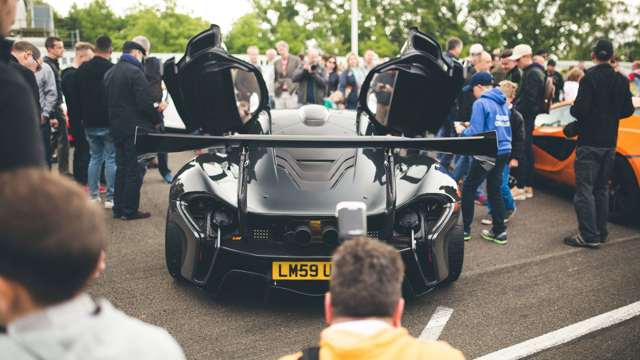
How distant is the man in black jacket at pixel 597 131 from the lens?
5.77 metres

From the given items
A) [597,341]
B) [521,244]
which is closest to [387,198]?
[597,341]

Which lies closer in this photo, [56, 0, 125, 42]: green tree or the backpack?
the backpack

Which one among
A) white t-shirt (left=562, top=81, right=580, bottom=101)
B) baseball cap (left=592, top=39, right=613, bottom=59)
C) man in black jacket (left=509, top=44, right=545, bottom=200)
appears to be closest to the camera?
baseball cap (left=592, top=39, right=613, bottom=59)

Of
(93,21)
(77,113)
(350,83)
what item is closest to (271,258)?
(77,113)

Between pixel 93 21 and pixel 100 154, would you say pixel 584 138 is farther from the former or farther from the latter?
pixel 93 21

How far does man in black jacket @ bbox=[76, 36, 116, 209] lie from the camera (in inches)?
281

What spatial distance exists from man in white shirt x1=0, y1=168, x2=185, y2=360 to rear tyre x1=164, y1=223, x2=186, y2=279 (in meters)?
2.90

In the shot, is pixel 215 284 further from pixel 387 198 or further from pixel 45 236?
pixel 45 236

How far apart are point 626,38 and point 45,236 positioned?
5471 centimetres

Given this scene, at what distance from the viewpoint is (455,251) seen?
4512 millimetres

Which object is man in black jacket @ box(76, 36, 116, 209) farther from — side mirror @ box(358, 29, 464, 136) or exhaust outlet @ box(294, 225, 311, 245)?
exhaust outlet @ box(294, 225, 311, 245)

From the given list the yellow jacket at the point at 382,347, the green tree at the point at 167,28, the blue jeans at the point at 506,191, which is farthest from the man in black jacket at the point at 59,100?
the green tree at the point at 167,28

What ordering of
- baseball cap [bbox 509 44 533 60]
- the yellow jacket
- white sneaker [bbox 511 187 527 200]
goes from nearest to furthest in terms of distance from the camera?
1. the yellow jacket
2. white sneaker [bbox 511 187 527 200]
3. baseball cap [bbox 509 44 533 60]

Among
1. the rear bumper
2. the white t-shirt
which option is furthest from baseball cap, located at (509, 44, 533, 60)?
the rear bumper
